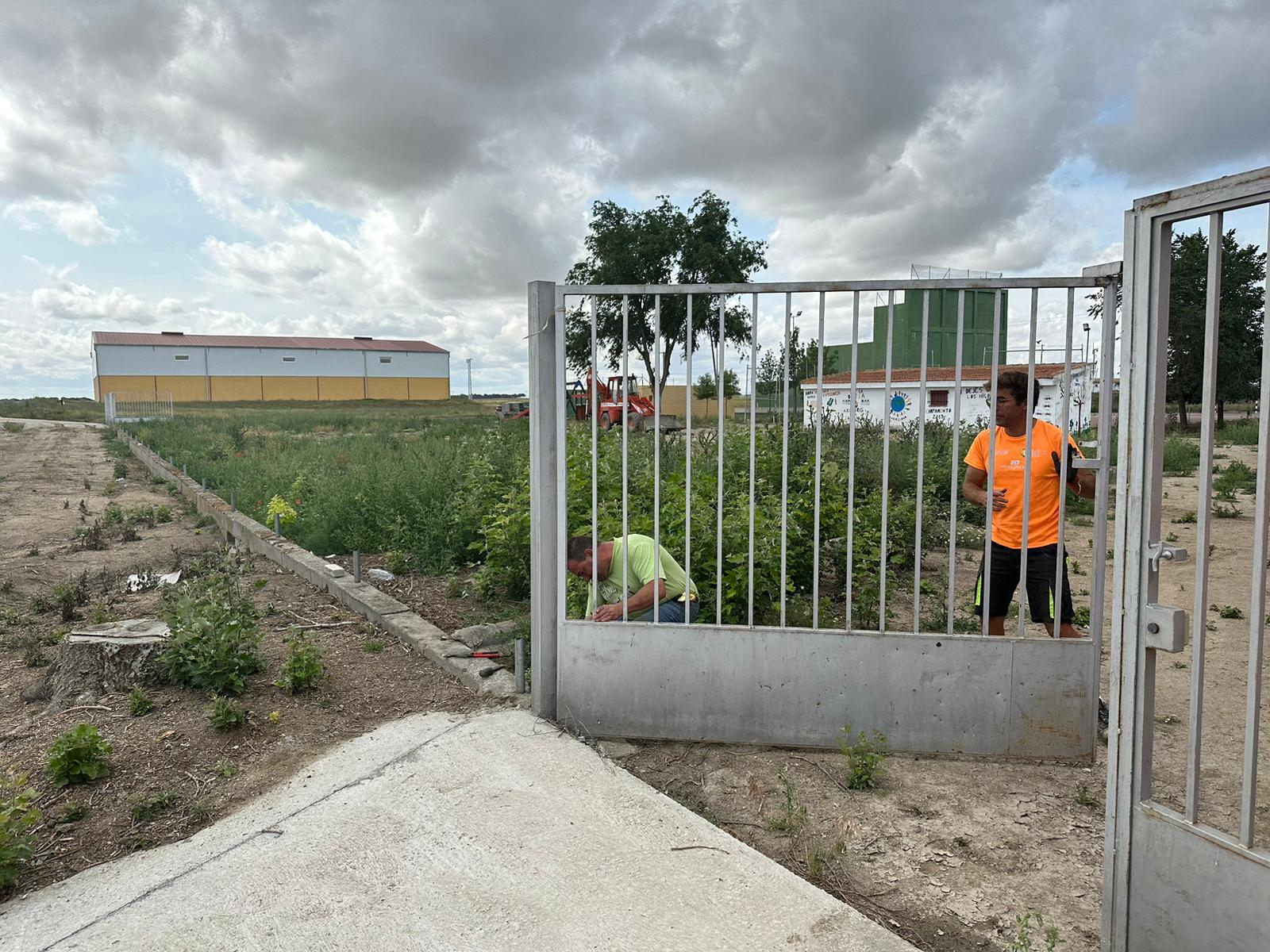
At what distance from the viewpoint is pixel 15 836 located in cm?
289

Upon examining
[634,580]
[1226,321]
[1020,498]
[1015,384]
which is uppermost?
[1226,321]

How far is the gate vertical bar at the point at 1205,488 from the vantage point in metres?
1.91

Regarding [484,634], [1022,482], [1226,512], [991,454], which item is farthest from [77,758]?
[1226,512]

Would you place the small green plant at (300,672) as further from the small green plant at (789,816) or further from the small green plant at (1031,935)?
the small green plant at (1031,935)

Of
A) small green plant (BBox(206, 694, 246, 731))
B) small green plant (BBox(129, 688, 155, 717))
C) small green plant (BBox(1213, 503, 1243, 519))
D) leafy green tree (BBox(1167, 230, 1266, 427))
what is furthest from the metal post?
leafy green tree (BBox(1167, 230, 1266, 427))

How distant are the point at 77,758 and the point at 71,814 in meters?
0.32

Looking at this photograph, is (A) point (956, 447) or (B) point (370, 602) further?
(B) point (370, 602)

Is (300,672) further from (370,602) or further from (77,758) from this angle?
(370,602)

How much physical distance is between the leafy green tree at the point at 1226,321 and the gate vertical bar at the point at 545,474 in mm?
13533

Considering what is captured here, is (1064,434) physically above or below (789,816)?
above

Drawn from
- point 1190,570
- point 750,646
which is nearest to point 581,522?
point 750,646

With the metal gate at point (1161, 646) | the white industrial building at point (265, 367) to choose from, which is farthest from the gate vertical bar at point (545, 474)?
the white industrial building at point (265, 367)

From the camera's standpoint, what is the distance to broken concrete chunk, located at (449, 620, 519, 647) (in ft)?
17.7

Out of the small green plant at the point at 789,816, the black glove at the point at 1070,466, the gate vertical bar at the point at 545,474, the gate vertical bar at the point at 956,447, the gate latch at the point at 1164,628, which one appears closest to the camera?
the gate latch at the point at 1164,628
